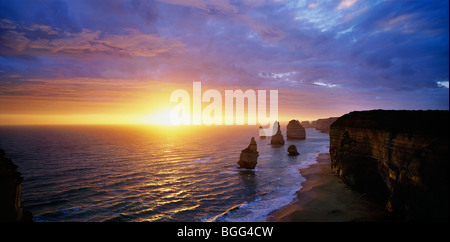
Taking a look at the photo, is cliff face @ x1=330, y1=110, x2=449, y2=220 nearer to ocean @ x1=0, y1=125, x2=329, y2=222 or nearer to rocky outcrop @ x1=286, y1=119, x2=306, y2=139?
ocean @ x1=0, y1=125, x2=329, y2=222

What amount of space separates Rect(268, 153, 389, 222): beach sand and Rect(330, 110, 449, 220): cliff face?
1.70 m

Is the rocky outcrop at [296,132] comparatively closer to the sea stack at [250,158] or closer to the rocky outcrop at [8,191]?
the sea stack at [250,158]

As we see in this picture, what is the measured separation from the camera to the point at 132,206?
89.2ft

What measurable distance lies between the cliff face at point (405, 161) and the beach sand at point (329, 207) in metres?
1.70

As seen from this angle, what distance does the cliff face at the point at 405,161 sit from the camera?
15727 mm

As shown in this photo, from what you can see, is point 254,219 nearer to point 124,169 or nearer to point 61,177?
point 124,169

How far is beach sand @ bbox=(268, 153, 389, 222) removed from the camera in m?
21.5

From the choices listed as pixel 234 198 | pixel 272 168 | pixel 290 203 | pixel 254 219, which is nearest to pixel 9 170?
pixel 254 219

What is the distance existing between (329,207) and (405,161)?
31.8ft

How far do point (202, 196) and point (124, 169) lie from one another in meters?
26.7

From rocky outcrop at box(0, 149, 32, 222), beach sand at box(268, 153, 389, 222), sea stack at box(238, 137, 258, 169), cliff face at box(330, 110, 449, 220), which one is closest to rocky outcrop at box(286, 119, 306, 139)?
sea stack at box(238, 137, 258, 169)
